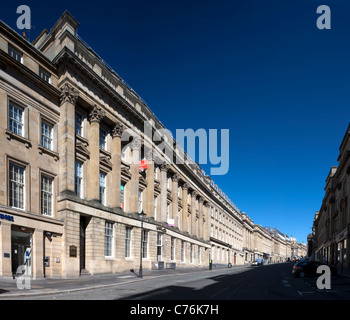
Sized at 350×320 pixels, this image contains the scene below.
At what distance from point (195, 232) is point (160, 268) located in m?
20.2

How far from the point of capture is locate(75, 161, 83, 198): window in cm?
2702

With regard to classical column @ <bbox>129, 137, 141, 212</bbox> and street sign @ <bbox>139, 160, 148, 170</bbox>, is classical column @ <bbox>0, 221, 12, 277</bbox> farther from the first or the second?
street sign @ <bbox>139, 160, 148, 170</bbox>

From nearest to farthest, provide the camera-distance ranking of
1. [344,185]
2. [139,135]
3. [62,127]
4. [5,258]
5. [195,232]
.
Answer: [5,258], [62,127], [139,135], [344,185], [195,232]

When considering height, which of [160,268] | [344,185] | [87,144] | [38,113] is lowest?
[160,268]

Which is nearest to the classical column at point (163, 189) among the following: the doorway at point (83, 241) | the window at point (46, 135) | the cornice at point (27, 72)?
the doorway at point (83, 241)

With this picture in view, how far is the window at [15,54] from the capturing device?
2249 centimetres

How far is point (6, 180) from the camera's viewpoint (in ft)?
66.8

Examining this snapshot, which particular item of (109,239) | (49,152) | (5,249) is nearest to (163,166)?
(109,239)

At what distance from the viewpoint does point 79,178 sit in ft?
90.1

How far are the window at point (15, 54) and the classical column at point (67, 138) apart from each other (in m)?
3.68

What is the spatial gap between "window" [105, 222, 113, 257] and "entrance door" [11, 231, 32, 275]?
323 inches

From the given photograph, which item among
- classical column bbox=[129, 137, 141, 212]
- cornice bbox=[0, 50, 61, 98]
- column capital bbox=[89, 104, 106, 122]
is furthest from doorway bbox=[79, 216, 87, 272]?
cornice bbox=[0, 50, 61, 98]
